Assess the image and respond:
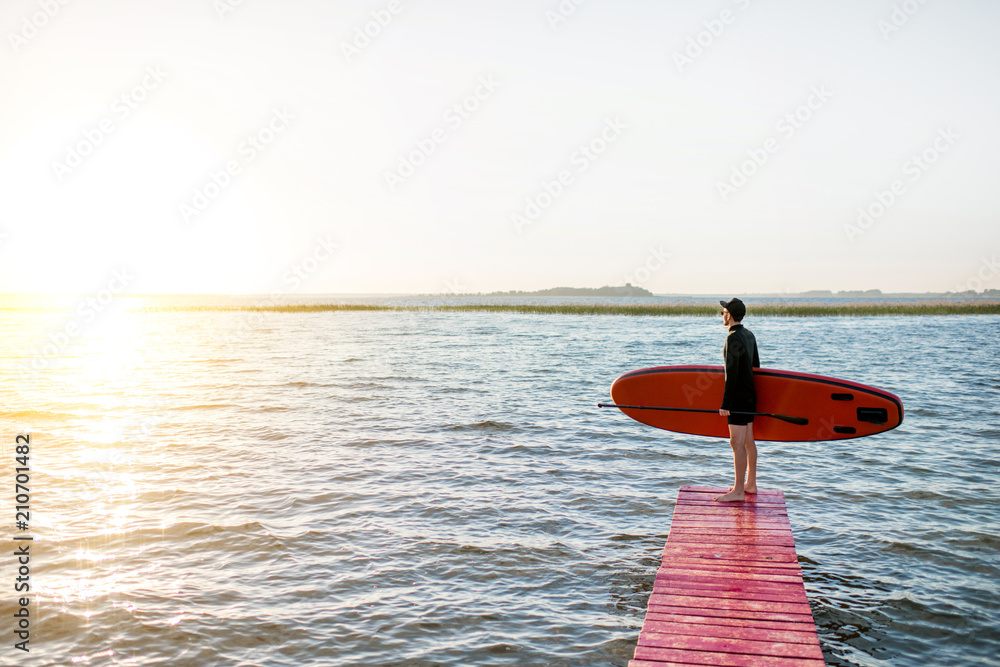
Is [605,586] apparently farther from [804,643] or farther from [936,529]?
[936,529]

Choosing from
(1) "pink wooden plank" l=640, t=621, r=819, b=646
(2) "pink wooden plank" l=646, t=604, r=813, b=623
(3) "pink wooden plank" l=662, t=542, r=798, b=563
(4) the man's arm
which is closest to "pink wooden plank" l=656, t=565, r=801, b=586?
(3) "pink wooden plank" l=662, t=542, r=798, b=563

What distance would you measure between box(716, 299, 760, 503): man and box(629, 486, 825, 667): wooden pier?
0.69 metres

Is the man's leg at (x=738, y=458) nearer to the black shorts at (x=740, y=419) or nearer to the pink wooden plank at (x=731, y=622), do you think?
the black shorts at (x=740, y=419)

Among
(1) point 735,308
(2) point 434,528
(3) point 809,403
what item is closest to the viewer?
(1) point 735,308

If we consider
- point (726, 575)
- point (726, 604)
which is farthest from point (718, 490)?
point (726, 604)

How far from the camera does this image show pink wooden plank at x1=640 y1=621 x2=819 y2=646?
233 inches

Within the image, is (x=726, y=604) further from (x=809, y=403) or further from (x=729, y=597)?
(x=809, y=403)

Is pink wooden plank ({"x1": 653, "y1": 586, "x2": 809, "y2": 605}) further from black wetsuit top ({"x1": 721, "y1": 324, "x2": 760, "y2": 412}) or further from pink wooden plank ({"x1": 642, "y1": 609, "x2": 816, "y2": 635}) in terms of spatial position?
black wetsuit top ({"x1": 721, "y1": 324, "x2": 760, "y2": 412})

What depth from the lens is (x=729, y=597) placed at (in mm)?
6750

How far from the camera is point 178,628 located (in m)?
7.37

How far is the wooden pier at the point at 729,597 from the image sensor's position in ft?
18.7

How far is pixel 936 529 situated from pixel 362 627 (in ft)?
28.0

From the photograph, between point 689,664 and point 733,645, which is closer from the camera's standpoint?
point 689,664

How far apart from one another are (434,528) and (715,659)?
5568mm
